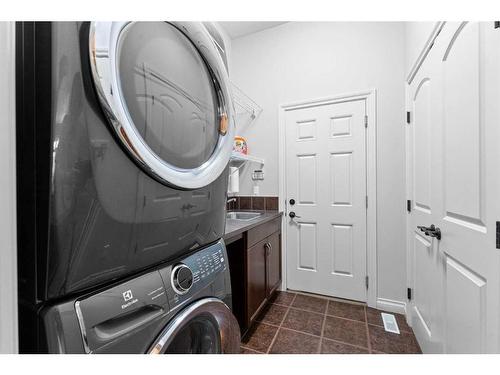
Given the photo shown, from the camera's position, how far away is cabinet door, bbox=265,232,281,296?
75.3 inches

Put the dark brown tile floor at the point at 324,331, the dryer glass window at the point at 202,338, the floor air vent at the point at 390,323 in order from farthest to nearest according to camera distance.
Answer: the floor air vent at the point at 390,323 < the dark brown tile floor at the point at 324,331 < the dryer glass window at the point at 202,338

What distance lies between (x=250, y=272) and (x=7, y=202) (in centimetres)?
139

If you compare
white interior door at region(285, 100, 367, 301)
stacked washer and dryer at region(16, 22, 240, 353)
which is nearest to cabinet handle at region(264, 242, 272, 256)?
white interior door at region(285, 100, 367, 301)

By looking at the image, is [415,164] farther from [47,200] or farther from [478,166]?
[47,200]

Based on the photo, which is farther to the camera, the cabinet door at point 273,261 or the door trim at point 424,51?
the cabinet door at point 273,261

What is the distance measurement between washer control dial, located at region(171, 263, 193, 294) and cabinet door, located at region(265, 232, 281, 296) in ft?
4.27

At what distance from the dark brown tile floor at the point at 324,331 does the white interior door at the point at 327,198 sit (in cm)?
23

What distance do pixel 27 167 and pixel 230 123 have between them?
593 mm

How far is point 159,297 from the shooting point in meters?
0.55

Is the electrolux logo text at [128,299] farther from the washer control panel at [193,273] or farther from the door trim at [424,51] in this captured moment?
the door trim at [424,51]

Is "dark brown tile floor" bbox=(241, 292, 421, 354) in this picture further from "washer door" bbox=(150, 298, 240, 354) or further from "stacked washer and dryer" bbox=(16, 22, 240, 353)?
"stacked washer and dryer" bbox=(16, 22, 240, 353)

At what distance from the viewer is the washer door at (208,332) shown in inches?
26.4

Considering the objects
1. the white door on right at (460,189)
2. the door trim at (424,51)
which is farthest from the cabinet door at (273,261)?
the door trim at (424,51)

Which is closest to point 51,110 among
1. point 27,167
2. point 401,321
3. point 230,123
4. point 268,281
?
point 27,167
